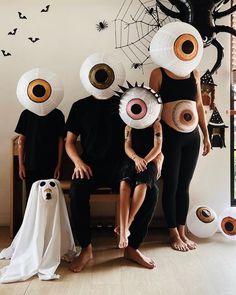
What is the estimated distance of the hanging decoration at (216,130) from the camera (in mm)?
2660

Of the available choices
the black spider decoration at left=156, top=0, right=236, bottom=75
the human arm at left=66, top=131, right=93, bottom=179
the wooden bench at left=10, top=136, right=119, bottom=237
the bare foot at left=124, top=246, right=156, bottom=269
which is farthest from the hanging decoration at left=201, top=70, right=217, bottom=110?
the bare foot at left=124, top=246, right=156, bottom=269

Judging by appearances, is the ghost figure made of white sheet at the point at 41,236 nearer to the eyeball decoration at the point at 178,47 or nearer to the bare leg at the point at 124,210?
the bare leg at the point at 124,210

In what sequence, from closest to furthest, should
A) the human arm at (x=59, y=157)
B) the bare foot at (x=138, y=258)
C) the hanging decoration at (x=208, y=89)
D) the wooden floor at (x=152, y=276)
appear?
1. the wooden floor at (x=152, y=276)
2. the bare foot at (x=138, y=258)
3. the human arm at (x=59, y=157)
4. the hanging decoration at (x=208, y=89)

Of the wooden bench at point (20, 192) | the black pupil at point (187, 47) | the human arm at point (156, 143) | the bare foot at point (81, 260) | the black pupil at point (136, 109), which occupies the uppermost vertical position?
the black pupil at point (187, 47)

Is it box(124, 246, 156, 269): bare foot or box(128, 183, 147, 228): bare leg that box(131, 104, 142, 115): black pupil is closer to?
box(128, 183, 147, 228): bare leg

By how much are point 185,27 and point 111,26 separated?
720 millimetres

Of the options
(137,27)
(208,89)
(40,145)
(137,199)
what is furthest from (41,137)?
(208,89)

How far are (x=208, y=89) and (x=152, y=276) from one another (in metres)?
1.37

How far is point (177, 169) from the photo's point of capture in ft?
7.60

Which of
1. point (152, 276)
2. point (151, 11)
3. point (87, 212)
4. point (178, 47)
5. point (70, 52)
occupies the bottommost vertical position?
point (152, 276)

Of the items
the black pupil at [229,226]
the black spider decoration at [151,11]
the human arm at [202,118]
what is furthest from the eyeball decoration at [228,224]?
the black spider decoration at [151,11]

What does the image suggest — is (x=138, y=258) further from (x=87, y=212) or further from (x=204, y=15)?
(x=204, y=15)

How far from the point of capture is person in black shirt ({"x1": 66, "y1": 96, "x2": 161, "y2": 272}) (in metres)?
2.02

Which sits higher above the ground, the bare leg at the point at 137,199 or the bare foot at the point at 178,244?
the bare leg at the point at 137,199
